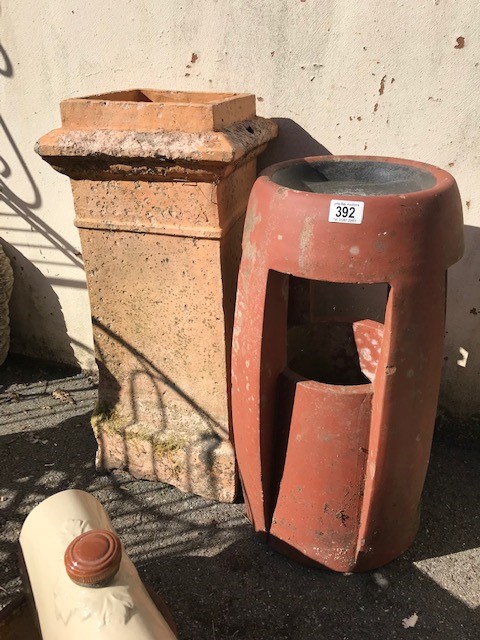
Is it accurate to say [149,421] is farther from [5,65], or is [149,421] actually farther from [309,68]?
[5,65]

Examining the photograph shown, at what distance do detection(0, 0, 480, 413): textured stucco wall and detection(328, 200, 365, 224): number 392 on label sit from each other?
3.19 ft

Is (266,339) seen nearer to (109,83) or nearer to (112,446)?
(112,446)

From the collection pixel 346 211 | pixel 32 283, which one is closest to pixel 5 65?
pixel 32 283

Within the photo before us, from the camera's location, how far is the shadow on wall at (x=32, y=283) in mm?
3414

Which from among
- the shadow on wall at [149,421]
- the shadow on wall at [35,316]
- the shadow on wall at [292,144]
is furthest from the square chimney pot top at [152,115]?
the shadow on wall at [35,316]

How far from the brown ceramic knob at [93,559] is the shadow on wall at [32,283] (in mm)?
2317

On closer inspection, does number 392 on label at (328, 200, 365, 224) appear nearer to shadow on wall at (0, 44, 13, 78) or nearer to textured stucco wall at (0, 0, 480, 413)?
textured stucco wall at (0, 0, 480, 413)

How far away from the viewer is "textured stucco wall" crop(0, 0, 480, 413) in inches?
91.8

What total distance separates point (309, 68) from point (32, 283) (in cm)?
225

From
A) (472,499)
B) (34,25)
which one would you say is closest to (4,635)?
(472,499)

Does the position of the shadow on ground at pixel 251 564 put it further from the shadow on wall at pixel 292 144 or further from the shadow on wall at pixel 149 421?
the shadow on wall at pixel 292 144

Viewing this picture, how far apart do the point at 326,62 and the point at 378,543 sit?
79.9 inches

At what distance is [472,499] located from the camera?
2689mm

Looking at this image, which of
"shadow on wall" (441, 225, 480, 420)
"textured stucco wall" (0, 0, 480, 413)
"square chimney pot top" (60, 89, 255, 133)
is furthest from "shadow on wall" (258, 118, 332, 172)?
"shadow on wall" (441, 225, 480, 420)
